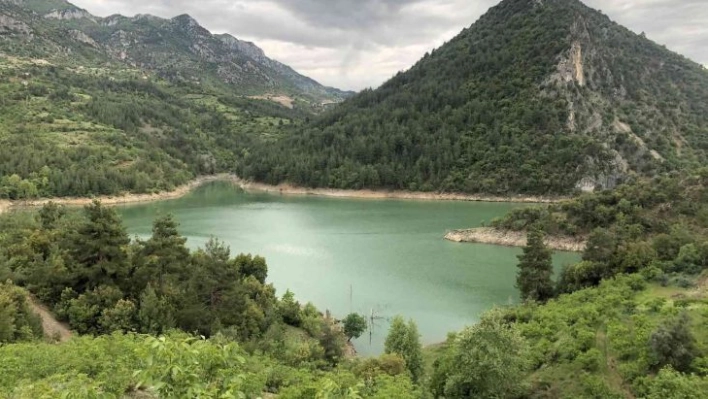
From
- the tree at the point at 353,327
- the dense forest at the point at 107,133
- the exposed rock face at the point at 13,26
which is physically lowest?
the tree at the point at 353,327

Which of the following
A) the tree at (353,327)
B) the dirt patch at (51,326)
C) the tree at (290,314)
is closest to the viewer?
the dirt patch at (51,326)

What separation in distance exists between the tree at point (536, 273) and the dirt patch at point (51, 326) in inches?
884

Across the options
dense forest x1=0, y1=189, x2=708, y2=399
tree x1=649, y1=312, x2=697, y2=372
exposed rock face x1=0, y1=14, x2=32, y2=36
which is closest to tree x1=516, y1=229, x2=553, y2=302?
dense forest x1=0, y1=189, x2=708, y2=399

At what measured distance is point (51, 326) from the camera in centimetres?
1920

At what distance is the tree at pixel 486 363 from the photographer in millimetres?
15227

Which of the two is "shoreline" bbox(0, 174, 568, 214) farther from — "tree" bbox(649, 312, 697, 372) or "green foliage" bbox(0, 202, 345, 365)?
"tree" bbox(649, 312, 697, 372)

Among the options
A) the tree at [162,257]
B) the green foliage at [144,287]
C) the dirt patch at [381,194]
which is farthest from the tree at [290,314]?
the dirt patch at [381,194]

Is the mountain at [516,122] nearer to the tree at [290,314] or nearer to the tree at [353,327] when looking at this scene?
the tree at [353,327]

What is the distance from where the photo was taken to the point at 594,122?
9538 centimetres

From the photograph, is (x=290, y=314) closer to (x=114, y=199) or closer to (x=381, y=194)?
(x=114, y=199)

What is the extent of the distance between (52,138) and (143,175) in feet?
65.6

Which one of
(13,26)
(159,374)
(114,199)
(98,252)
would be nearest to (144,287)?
(98,252)

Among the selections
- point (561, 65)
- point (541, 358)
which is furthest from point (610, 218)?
point (561, 65)

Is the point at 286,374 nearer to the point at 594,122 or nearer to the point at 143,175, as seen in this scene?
the point at 143,175
